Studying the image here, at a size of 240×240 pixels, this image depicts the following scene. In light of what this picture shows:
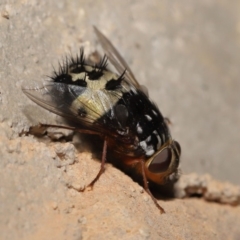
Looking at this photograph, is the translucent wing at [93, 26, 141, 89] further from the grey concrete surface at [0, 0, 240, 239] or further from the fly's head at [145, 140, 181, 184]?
the fly's head at [145, 140, 181, 184]

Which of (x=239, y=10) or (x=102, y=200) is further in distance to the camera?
(x=239, y=10)

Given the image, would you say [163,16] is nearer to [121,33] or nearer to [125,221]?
[121,33]

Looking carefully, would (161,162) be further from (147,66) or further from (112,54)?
(147,66)

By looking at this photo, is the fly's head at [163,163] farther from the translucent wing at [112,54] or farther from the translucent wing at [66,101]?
the translucent wing at [112,54]

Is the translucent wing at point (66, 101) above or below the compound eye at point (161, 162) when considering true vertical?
Result: above

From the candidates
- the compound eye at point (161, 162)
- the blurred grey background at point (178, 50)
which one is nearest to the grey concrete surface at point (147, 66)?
the blurred grey background at point (178, 50)

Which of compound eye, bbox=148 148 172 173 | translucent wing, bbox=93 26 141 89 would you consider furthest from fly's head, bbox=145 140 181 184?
translucent wing, bbox=93 26 141 89

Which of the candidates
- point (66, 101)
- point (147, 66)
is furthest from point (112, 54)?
point (66, 101)

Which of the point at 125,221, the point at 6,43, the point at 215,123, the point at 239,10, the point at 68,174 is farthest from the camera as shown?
the point at 239,10

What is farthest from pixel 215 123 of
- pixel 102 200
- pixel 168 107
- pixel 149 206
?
pixel 102 200
